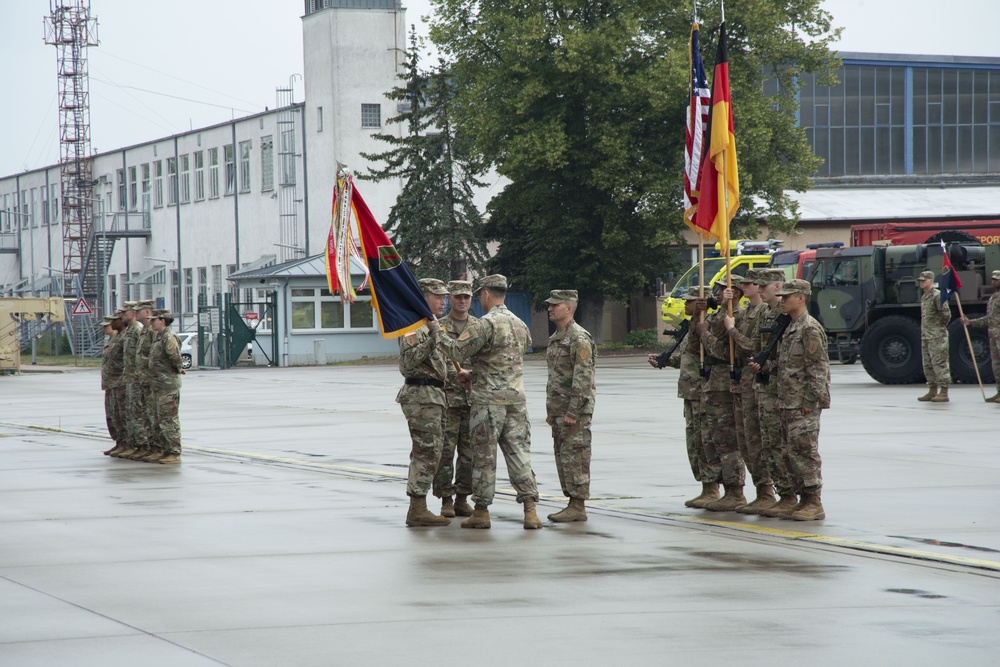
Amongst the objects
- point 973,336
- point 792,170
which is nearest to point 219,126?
point 792,170

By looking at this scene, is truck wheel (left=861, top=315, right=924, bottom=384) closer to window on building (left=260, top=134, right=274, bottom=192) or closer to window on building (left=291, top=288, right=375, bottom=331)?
window on building (left=291, top=288, right=375, bottom=331)

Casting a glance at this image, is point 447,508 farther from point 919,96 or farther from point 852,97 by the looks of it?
point 919,96

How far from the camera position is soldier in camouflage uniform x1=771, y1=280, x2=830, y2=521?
10.4 m

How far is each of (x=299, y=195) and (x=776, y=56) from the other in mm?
23073

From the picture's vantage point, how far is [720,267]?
40.2 meters

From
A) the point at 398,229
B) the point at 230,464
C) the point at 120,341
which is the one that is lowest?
the point at 230,464

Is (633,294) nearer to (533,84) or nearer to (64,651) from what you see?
(533,84)

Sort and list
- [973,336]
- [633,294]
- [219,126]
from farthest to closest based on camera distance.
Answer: [219,126] < [633,294] < [973,336]

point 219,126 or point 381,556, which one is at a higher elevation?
point 219,126

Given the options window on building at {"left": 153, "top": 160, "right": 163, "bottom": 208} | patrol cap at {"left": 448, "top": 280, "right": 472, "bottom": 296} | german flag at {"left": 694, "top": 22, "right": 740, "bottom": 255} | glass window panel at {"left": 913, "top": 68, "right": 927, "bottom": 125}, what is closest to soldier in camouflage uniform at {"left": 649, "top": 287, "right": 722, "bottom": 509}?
german flag at {"left": 694, "top": 22, "right": 740, "bottom": 255}

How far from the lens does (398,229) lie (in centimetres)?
5009

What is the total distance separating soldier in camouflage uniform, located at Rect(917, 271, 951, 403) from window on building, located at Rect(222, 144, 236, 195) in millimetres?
46609

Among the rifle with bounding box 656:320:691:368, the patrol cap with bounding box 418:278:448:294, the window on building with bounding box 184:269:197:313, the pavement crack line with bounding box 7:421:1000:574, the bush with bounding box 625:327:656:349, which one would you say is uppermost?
the window on building with bounding box 184:269:197:313

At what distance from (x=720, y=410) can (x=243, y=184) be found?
2179 inches
